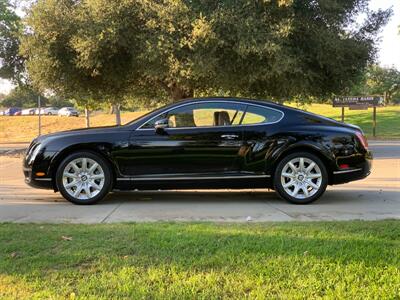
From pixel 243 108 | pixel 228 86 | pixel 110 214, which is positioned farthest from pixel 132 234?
pixel 228 86

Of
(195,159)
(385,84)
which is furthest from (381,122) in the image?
(385,84)

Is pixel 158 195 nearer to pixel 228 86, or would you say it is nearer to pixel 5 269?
pixel 5 269

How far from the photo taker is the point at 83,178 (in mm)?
7379

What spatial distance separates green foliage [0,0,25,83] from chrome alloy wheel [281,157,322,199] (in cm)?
1583

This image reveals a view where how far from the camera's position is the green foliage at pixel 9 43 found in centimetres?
2038

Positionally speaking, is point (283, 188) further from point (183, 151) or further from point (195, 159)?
point (183, 151)

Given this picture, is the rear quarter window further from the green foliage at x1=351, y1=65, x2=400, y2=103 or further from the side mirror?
the green foliage at x1=351, y1=65, x2=400, y2=103

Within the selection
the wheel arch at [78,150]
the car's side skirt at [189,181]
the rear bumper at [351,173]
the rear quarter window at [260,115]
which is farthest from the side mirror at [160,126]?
the rear bumper at [351,173]

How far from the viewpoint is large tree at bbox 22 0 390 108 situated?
1398 centimetres

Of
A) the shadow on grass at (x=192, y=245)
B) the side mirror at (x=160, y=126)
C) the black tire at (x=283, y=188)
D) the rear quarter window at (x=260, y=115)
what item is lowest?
the shadow on grass at (x=192, y=245)

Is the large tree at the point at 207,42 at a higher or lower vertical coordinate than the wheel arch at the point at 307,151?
higher

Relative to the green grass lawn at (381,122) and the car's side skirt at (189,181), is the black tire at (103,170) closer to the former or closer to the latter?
the car's side skirt at (189,181)

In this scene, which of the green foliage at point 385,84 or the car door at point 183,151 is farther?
the green foliage at point 385,84

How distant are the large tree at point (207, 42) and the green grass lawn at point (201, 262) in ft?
30.5
